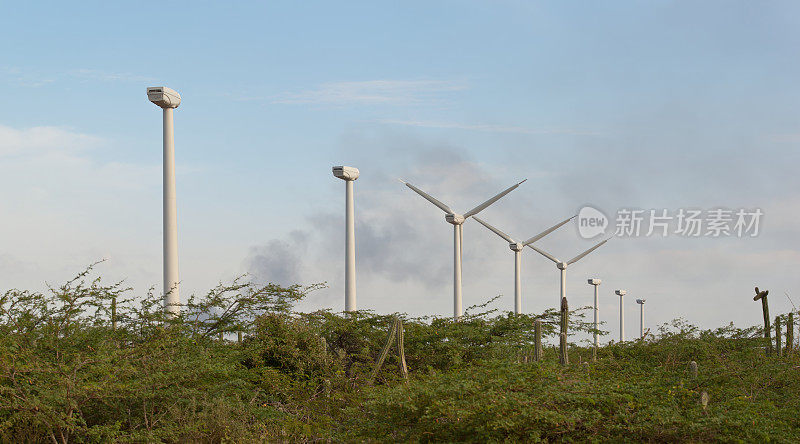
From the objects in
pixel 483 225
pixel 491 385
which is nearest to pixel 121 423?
pixel 491 385

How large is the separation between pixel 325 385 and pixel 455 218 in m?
18.7

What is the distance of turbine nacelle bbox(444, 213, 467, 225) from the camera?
33469mm

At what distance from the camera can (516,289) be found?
1553 inches

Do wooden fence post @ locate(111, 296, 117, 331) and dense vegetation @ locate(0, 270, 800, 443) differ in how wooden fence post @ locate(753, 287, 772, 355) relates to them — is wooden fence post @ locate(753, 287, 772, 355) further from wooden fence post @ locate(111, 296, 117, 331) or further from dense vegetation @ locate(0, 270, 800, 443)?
wooden fence post @ locate(111, 296, 117, 331)

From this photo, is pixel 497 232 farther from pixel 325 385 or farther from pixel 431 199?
pixel 325 385

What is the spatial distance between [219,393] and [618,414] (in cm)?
745

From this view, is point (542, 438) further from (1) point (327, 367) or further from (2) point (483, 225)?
(2) point (483, 225)

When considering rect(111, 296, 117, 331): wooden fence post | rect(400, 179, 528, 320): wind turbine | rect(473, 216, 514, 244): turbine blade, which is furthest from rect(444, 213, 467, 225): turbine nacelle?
rect(111, 296, 117, 331): wooden fence post

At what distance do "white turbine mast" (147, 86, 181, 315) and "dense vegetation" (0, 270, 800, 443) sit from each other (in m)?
3.31

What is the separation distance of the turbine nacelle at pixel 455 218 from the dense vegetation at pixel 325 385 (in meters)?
13.3

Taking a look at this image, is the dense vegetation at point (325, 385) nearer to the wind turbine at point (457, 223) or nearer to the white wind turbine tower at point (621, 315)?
the wind turbine at point (457, 223)

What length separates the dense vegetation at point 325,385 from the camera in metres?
9.81

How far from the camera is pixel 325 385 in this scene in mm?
15516

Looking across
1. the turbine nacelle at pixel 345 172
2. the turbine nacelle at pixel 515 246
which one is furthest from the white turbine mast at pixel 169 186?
the turbine nacelle at pixel 515 246
